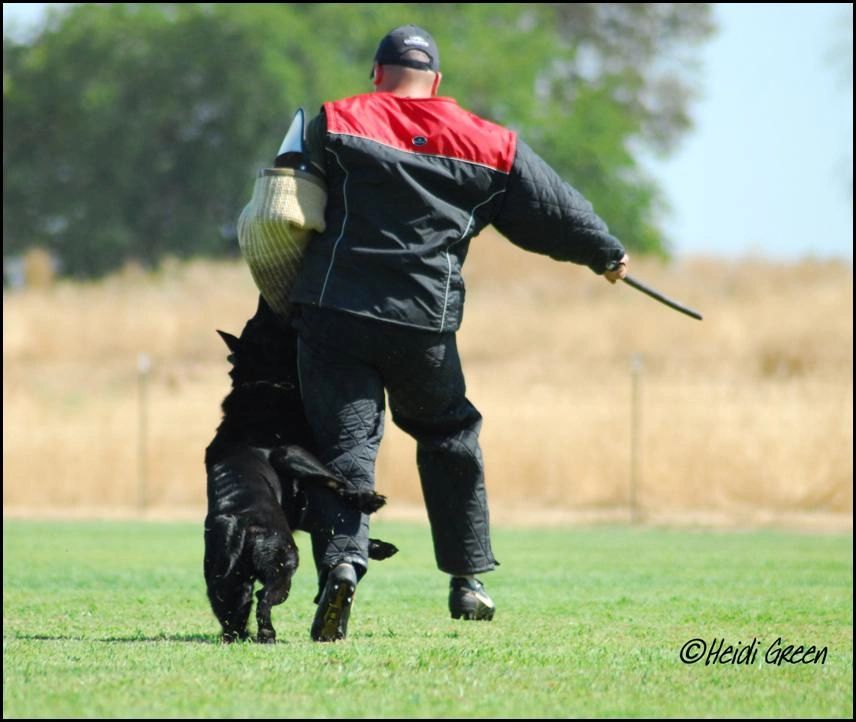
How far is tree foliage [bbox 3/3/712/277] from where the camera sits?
36.9m

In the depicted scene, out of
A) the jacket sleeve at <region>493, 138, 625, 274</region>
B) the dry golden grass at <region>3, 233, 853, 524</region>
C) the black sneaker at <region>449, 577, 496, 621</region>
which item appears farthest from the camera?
the dry golden grass at <region>3, 233, 853, 524</region>

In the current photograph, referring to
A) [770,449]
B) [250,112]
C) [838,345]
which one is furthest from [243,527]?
[250,112]

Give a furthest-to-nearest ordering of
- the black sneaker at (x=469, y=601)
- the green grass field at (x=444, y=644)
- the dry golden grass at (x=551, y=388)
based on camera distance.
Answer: the dry golden grass at (x=551, y=388), the black sneaker at (x=469, y=601), the green grass field at (x=444, y=644)

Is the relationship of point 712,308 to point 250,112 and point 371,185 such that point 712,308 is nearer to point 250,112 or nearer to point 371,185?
point 250,112

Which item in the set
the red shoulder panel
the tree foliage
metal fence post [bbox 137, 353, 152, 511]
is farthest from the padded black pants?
the tree foliage

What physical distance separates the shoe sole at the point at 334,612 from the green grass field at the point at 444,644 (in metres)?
0.06

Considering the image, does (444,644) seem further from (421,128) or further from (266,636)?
(421,128)

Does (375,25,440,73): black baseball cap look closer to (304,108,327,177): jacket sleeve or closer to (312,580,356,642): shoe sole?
(304,108,327,177): jacket sleeve

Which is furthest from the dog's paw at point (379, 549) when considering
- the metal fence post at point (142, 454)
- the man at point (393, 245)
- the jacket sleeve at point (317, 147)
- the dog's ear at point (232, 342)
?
the metal fence post at point (142, 454)

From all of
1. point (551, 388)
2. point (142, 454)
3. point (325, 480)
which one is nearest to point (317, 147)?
point (325, 480)

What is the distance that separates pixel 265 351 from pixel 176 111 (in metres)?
33.5

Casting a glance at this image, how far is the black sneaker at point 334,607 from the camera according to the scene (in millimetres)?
4754

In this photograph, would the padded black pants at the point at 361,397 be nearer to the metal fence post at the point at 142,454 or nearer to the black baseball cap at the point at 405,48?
the black baseball cap at the point at 405,48

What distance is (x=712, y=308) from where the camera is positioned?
28359 millimetres
